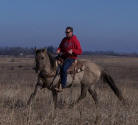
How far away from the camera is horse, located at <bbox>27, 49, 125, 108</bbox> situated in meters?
9.06

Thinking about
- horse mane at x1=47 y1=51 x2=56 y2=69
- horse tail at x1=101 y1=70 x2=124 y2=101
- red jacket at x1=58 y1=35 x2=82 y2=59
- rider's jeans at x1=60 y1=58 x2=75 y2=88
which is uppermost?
red jacket at x1=58 y1=35 x2=82 y2=59

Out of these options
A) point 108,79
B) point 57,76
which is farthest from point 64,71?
point 108,79

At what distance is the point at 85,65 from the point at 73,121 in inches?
134

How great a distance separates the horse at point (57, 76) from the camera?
906 centimetres

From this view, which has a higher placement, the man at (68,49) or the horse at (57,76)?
the man at (68,49)

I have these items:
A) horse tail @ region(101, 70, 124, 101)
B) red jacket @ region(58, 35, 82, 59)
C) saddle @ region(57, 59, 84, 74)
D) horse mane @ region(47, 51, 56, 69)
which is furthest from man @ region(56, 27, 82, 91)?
horse tail @ region(101, 70, 124, 101)

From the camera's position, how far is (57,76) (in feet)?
30.7

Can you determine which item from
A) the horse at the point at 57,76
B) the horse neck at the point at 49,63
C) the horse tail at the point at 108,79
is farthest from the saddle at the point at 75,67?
the horse tail at the point at 108,79

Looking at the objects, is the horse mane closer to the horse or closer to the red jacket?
the horse

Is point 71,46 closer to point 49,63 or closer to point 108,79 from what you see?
point 49,63

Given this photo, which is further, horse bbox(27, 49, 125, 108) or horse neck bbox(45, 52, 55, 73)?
horse neck bbox(45, 52, 55, 73)

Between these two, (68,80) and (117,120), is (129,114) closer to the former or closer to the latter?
(117,120)

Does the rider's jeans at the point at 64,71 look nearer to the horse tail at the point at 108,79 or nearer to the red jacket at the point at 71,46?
the red jacket at the point at 71,46

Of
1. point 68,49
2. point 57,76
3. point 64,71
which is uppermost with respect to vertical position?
point 68,49
